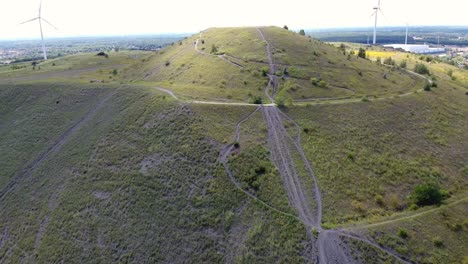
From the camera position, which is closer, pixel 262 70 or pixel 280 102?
pixel 280 102

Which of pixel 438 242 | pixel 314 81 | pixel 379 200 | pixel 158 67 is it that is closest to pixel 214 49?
pixel 158 67

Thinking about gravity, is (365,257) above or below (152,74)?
below

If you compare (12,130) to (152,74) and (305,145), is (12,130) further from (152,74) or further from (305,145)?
(305,145)

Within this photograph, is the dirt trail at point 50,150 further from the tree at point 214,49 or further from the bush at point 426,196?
the bush at point 426,196

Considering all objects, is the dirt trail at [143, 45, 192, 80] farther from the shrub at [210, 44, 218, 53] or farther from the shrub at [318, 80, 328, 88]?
the shrub at [318, 80, 328, 88]

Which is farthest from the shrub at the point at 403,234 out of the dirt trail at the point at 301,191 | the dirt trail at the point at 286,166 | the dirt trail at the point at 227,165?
the dirt trail at the point at 227,165

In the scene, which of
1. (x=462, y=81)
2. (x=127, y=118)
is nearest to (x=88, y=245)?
(x=127, y=118)

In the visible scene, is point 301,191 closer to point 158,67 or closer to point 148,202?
point 148,202
